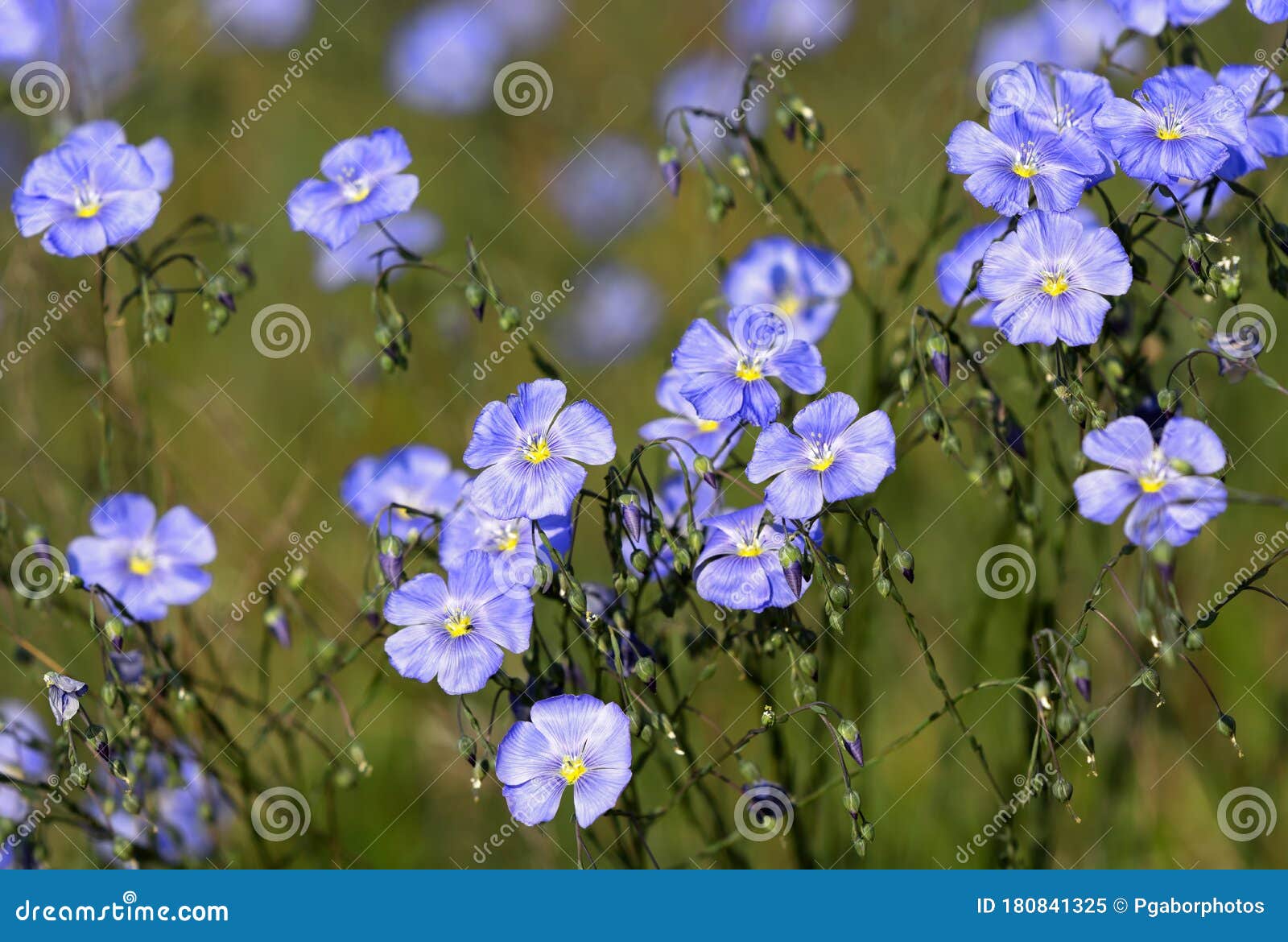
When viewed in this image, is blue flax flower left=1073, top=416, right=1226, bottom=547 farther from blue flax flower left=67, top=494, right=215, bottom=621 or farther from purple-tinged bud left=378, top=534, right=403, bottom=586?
blue flax flower left=67, top=494, right=215, bottom=621

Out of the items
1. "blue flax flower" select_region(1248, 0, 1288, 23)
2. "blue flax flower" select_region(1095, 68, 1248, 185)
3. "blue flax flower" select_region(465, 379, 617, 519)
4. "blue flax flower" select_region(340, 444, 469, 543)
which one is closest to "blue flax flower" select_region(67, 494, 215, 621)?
"blue flax flower" select_region(340, 444, 469, 543)

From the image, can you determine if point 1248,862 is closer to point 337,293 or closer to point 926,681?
point 926,681

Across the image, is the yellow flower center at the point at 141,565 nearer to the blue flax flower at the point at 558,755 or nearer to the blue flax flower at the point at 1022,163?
the blue flax flower at the point at 558,755

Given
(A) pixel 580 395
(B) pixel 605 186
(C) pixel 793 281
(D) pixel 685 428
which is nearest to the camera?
(D) pixel 685 428

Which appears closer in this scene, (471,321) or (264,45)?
(471,321)

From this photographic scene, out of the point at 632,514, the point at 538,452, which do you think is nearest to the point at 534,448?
the point at 538,452

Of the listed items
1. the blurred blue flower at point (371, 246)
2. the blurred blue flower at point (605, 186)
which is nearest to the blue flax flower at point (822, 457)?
the blurred blue flower at point (371, 246)

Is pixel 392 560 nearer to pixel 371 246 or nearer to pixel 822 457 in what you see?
pixel 822 457

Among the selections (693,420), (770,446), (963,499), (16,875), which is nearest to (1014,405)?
(963,499)

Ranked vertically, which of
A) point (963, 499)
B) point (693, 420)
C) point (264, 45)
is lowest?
point (693, 420)
